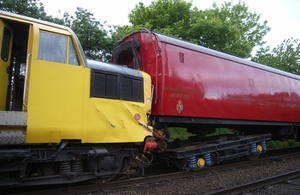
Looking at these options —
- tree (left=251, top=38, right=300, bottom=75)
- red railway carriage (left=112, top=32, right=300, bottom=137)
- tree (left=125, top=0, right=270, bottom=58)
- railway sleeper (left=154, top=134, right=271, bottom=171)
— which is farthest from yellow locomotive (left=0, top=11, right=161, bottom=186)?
tree (left=251, top=38, right=300, bottom=75)

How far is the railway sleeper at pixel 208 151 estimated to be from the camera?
17.8 feet

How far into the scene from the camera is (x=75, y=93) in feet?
12.2

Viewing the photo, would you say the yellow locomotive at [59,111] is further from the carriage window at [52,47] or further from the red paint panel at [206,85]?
the red paint panel at [206,85]

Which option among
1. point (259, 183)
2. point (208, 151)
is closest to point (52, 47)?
point (208, 151)

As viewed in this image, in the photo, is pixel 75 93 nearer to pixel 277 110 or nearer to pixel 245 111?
pixel 245 111

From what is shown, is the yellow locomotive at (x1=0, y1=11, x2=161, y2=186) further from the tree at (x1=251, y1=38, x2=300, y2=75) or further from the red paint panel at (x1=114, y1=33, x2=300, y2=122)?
the tree at (x1=251, y1=38, x2=300, y2=75)

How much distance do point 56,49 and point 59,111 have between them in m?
1.19

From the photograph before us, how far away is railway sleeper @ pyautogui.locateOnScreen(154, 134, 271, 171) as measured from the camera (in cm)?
542

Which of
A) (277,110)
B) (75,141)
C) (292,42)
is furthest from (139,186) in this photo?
(292,42)

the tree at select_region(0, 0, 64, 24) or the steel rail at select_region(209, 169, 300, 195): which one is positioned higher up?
the tree at select_region(0, 0, 64, 24)

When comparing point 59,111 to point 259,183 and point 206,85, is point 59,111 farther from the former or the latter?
point 259,183

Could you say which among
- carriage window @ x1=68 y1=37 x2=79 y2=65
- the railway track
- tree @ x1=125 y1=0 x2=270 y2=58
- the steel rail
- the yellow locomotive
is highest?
Result: tree @ x1=125 y1=0 x2=270 y2=58

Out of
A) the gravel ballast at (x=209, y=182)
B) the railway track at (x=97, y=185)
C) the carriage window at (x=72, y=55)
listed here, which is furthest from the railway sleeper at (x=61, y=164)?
the carriage window at (x=72, y=55)

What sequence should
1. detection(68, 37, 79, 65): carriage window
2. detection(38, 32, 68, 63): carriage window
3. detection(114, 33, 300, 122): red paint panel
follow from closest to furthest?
detection(38, 32, 68, 63): carriage window, detection(68, 37, 79, 65): carriage window, detection(114, 33, 300, 122): red paint panel
